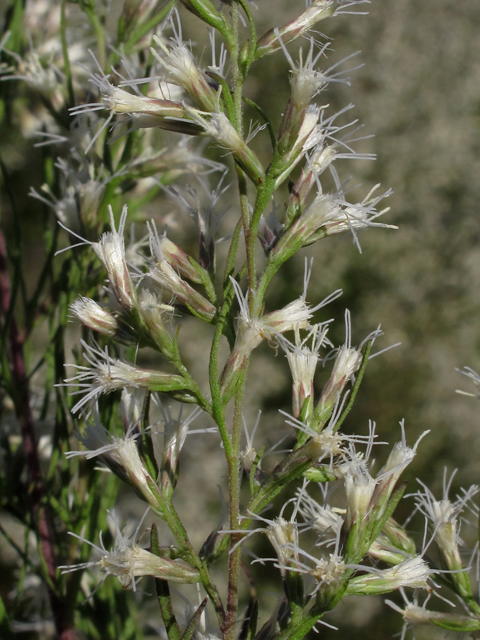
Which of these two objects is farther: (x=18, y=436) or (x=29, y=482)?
(x=18, y=436)

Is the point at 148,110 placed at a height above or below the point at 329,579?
above

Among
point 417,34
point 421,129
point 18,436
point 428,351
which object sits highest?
point 417,34

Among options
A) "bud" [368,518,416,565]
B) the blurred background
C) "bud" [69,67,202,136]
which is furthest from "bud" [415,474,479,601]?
the blurred background

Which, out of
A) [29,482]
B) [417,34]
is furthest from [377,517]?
[417,34]

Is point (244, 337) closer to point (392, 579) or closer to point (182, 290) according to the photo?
point (182, 290)

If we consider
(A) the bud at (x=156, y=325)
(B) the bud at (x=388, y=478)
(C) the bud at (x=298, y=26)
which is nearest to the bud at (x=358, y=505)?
(B) the bud at (x=388, y=478)

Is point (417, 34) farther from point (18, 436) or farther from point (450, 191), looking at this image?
point (18, 436)

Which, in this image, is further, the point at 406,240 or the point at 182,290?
the point at 406,240

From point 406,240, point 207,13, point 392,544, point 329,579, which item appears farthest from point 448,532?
point 406,240

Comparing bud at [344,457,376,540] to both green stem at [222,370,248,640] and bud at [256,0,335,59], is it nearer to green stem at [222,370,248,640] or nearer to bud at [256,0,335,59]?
green stem at [222,370,248,640]
